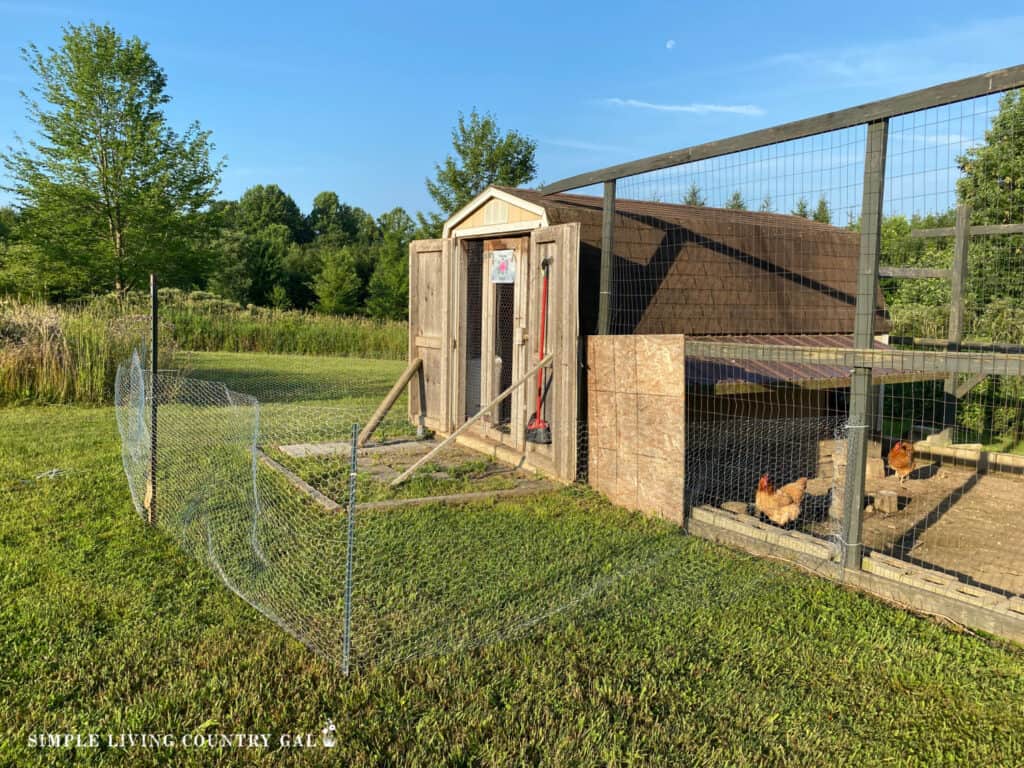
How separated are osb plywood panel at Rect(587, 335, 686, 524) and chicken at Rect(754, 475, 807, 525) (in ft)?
1.96

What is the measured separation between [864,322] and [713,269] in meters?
3.15

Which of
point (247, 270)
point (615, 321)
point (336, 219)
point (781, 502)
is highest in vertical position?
point (336, 219)

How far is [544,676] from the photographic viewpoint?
3312 millimetres

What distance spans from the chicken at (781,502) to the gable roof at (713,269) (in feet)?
6.42

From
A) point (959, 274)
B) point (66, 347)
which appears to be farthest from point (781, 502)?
point (66, 347)

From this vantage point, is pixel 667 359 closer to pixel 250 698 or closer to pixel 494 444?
pixel 494 444

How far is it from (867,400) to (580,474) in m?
2.80

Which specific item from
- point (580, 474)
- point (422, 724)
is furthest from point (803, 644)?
point (580, 474)

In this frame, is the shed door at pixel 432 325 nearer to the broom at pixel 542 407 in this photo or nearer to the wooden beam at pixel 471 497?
the broom at pixel 542 407

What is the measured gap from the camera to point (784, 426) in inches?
316

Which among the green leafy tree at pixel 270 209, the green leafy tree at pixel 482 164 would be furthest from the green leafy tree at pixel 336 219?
the green leafy tree at pixel 482 164

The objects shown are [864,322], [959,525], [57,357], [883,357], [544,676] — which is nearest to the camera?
[544,676]

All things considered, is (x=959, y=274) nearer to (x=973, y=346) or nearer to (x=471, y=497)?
(x=973, y=346)

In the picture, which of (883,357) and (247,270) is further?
(247,270)
